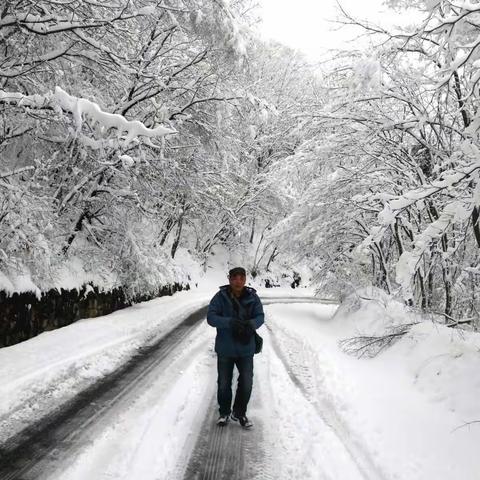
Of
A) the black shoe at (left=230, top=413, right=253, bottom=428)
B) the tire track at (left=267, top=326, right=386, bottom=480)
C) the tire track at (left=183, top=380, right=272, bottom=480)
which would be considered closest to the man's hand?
the black shoe at (left=230, top=413, right=253, bottom=428)

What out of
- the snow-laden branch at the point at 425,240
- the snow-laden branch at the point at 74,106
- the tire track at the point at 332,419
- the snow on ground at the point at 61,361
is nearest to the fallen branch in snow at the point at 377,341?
the tire track at the point at 332,419

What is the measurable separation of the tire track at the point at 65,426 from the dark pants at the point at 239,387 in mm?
1349

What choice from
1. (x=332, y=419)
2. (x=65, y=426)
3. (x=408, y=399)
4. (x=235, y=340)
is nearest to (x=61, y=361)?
(x=65, y=426)

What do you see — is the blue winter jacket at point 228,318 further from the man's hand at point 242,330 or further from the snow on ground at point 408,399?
the snow on ground at point 408,399

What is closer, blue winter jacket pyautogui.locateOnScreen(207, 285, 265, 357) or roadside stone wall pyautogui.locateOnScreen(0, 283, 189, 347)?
blue winter jacket pyautogui.locateOnScreen(207, 285, 265, 357)

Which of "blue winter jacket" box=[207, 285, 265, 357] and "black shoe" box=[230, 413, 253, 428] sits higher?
"blue winter jacket" box=[207, 285, 265, 357]

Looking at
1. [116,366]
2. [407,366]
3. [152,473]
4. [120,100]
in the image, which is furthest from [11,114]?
[407,366]

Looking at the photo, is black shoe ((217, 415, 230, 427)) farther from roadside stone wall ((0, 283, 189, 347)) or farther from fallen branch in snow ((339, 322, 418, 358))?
roadside stone wall ((0, 283, 189, 347))

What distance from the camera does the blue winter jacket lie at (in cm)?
515

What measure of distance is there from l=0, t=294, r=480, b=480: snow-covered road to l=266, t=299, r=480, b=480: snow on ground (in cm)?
2

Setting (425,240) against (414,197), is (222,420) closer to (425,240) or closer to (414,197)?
(425,240)

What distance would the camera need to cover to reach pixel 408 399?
247 inches

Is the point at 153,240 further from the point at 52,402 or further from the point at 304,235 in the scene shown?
the point at 52,402

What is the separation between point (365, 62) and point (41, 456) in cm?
490
